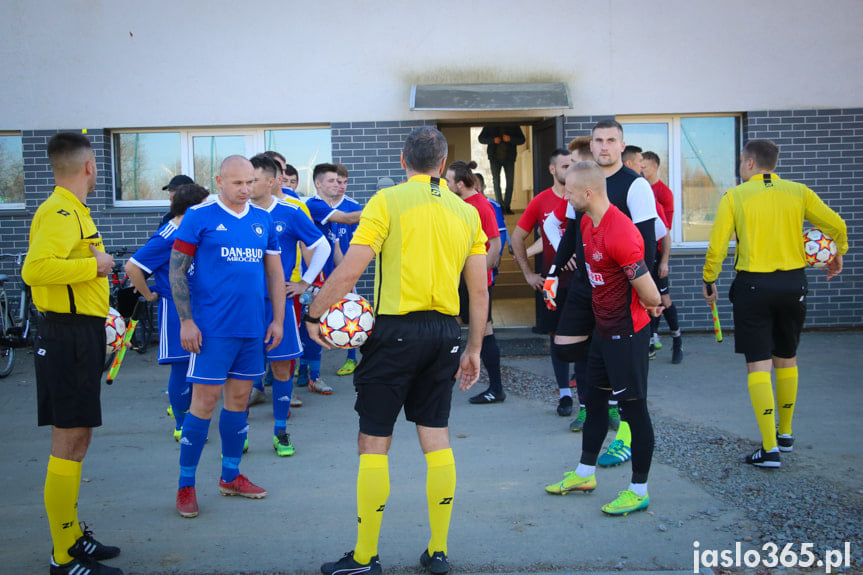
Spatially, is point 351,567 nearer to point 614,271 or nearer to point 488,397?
point 614,271

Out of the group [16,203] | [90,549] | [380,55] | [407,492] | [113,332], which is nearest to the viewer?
[90,549]

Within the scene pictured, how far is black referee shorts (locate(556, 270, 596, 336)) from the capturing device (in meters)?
4.61

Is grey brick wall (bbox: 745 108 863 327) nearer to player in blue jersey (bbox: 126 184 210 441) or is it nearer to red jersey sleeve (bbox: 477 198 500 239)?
red jersey sleeve (bbox: 477 198 500 239)

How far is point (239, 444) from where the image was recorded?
4559mm

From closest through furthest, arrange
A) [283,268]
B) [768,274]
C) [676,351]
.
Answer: [768,274]
[283,268]
[676,351]

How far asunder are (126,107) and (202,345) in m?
6.23

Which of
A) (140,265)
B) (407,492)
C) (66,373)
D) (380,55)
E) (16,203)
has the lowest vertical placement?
(407,492)

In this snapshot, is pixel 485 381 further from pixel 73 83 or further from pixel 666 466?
pixel 73 83

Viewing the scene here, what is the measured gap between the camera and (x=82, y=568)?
3520 mm

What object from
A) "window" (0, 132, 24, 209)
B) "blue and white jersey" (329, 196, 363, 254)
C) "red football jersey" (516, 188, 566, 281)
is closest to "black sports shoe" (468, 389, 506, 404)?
"red football jersey" (516, 188, 566, 281)

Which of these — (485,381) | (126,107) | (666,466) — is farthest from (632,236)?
(126,107)

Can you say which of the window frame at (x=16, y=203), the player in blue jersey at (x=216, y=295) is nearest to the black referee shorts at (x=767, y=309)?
the player in blue jersey at (x=216, y=295)

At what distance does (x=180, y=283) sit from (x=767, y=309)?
377 centimetres

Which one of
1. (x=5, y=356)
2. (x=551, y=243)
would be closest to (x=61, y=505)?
(x=551, y=243)
